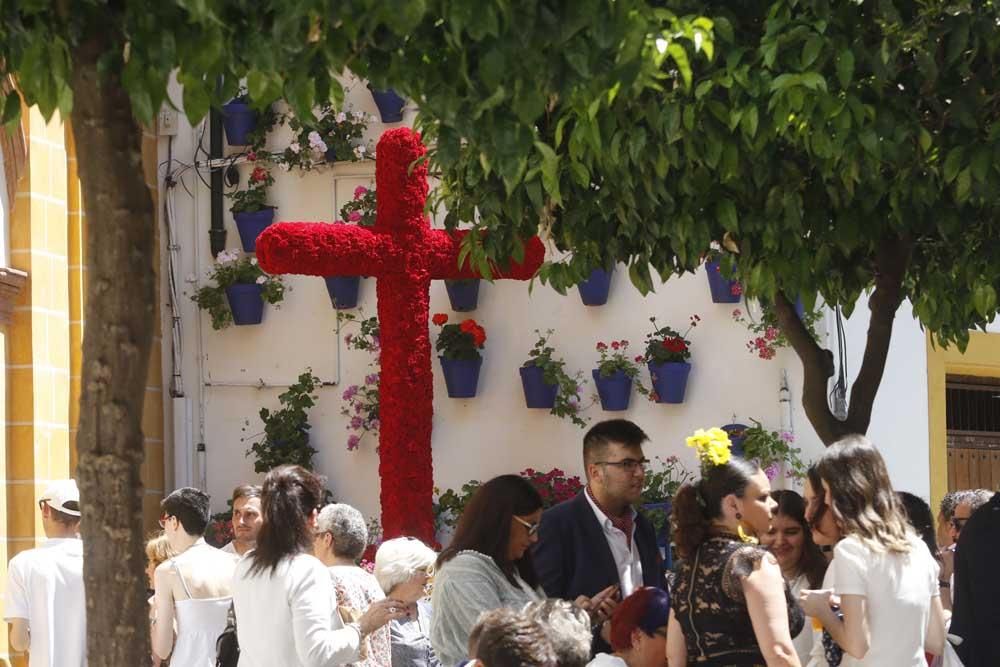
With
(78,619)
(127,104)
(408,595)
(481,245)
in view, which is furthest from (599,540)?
(127,104)

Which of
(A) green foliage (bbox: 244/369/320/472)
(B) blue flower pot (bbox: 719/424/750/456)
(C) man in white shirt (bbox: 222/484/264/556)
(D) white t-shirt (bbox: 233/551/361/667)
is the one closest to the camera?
(D) white t-shirt (bbox: 233/551/361/667)

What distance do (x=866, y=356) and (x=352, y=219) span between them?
5.70m

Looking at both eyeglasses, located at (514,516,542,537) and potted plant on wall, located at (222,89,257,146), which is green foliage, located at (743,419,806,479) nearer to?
potted plant on wall, located at (222,89,257,146)

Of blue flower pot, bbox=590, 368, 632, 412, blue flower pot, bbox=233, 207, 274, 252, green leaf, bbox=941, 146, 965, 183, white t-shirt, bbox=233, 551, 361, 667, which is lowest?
white t-shirt, bbox=233, 551, 361, 667

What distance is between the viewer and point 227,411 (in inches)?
479

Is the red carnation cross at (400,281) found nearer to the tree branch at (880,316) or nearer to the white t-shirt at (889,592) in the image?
the tree branch at (880,316)

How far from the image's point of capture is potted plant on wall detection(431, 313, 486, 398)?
37.8 ft

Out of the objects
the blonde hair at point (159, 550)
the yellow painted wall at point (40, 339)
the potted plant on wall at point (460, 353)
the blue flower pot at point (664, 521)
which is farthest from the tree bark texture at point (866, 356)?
the yellow painted wall at point (40, 339)

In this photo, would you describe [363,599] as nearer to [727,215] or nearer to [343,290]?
[727,215]

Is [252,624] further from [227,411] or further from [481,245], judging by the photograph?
[227,411]

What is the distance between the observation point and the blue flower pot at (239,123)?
472 inches

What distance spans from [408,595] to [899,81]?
97.7 inches

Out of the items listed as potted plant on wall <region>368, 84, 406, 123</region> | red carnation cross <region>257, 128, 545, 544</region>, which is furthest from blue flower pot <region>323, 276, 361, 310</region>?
red carnation cross <region>257, 128, 545, 544</region>

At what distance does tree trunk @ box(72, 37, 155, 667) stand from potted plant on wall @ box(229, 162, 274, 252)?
8259 mm
